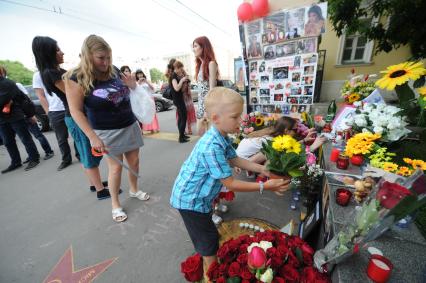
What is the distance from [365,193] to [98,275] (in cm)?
198

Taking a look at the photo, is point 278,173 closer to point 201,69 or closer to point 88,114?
point 88,114

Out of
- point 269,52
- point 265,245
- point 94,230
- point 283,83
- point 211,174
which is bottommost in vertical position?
point 94,230

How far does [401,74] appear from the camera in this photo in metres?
1.48

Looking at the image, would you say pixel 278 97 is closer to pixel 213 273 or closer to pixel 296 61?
pixel 296 61

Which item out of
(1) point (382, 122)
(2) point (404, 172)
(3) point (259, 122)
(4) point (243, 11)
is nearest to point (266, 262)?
(2) point (404, 172)

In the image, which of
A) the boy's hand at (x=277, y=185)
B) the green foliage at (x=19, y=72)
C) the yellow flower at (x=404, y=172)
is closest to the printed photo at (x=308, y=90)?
the yellow flower at (x=404, y=172)

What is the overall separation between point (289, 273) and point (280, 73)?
12.0 ft

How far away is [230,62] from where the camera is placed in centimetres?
3812

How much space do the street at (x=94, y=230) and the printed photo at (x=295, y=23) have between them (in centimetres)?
276

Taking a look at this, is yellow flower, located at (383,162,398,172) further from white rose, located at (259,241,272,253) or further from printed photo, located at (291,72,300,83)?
printed photo, located at (291,72,300,83)

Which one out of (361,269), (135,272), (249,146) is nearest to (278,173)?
(361,269)

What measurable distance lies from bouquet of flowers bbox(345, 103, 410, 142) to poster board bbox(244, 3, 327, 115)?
215 cm

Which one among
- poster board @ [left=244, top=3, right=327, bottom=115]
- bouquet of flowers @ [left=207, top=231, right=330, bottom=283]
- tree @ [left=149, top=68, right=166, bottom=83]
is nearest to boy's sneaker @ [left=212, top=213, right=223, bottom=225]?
bouquet of flowers @ [left=207, top=231, right=330, bottom=283]

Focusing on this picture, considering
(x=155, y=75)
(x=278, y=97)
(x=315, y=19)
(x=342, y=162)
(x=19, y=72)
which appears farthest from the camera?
(x=155, y=75)
